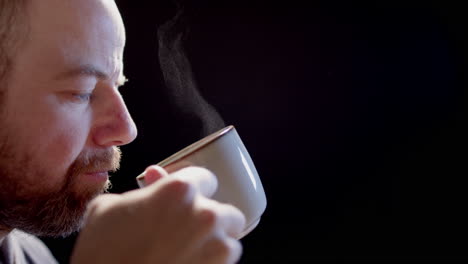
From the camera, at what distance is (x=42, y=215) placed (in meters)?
1.05

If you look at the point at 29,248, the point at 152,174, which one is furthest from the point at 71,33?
the point at 29,248

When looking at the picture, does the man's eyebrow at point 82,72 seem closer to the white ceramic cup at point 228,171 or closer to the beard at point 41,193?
the beard at point 41,193

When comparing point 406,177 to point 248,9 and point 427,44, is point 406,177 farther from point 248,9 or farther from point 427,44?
point 248,9

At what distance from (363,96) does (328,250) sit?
0.66 metres

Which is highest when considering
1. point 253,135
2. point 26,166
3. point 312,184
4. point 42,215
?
point 26,166

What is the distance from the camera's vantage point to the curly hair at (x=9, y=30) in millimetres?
978

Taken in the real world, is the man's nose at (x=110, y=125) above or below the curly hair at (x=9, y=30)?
below

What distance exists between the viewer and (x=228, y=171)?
851 millimetres

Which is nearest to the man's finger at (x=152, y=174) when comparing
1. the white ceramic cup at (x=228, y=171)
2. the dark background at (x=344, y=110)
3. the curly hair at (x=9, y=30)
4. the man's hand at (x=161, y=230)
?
the white ceramic cup at (x=228, y=171)

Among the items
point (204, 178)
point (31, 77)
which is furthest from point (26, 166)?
point (204, 178)

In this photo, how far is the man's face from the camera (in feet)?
3.23

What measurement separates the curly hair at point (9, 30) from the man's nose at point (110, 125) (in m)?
0.21

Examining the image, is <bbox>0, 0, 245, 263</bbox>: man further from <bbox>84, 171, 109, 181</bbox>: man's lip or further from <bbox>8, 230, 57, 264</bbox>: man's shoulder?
<bbox>8, 230, 57, 264</bbox>: man's shoulder

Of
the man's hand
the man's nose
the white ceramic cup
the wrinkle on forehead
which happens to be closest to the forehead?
the wrinkle on forehead
